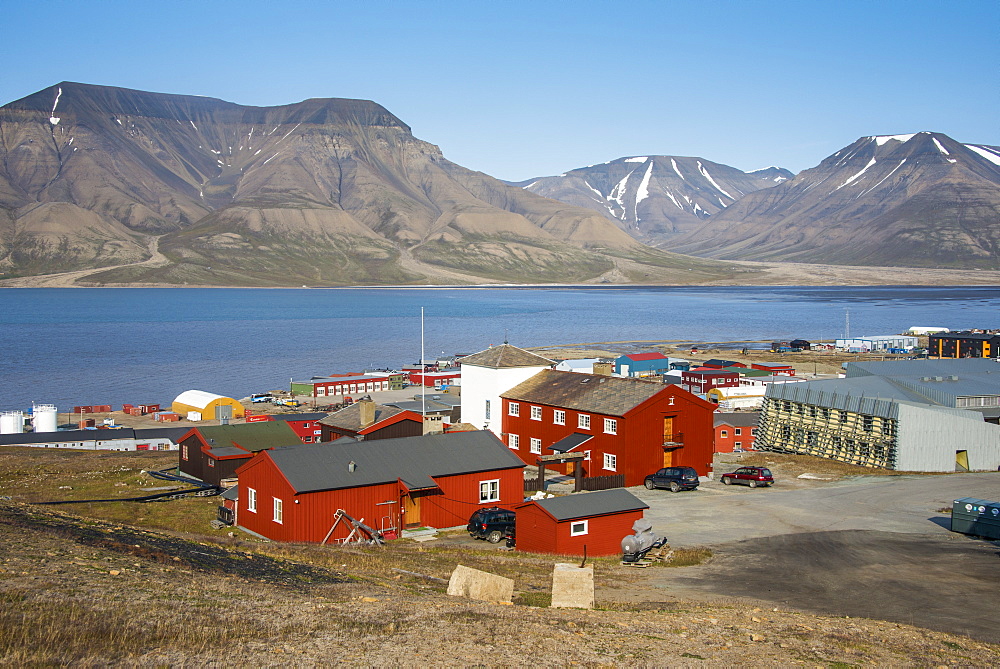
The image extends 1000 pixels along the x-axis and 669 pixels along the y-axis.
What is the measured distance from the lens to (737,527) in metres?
26.4

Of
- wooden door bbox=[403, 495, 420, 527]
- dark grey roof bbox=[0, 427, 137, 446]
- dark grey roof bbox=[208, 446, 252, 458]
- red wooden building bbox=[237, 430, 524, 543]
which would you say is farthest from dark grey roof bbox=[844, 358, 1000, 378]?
dark grey roof bbox=[0, 427, 137, 446]

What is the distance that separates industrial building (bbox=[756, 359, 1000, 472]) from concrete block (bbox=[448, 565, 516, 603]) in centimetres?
2712

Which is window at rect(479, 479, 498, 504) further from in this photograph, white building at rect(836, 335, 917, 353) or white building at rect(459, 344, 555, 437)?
white building at rect(836, 335, 917, 353)

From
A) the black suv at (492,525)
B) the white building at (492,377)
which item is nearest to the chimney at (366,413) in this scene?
the white building at (492,377)

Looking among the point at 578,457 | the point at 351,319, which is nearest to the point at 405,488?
the point at 578,457

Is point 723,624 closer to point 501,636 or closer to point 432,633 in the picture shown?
point 501,636

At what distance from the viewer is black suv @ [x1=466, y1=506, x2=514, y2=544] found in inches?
1021

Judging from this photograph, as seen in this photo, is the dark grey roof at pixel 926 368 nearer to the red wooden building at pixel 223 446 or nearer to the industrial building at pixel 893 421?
the industrial building at pixel 893 421

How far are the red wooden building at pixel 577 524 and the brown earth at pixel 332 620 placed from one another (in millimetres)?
3641

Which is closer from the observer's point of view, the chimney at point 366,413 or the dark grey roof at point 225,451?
→ the dark grey roof at point 225,451

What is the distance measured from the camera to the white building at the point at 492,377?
1620 inches

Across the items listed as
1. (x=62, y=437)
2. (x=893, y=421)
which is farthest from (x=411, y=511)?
(x=62, y=437)

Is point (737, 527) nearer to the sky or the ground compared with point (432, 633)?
nearer to the ground

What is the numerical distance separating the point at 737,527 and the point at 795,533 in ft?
5.62
